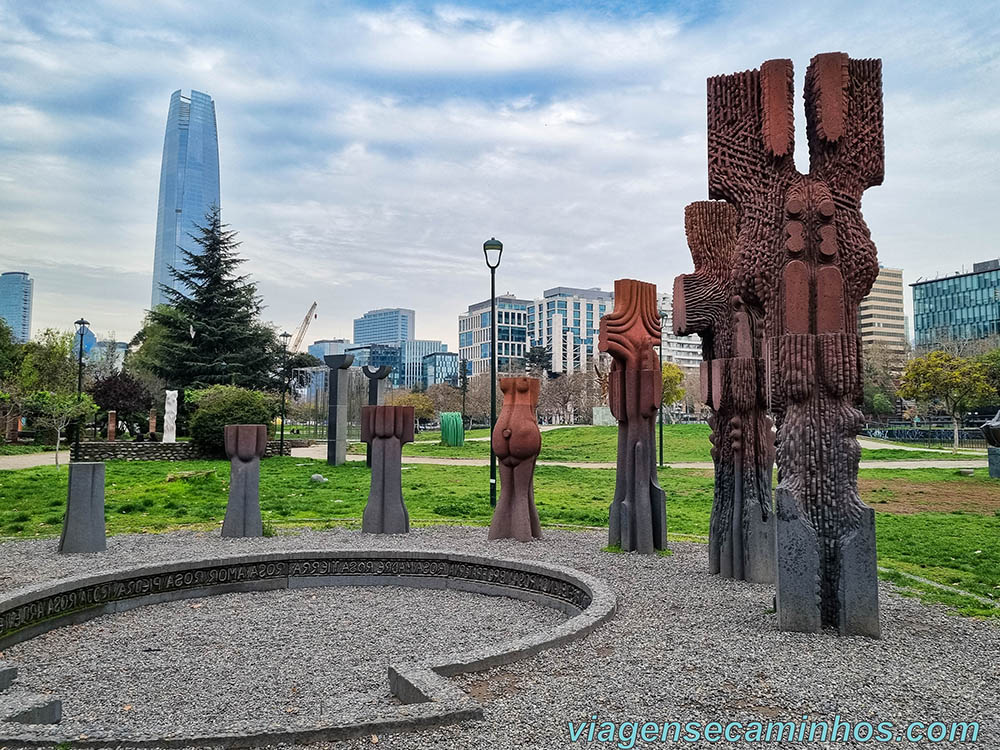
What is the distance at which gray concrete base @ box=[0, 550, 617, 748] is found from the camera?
3771 millimetres

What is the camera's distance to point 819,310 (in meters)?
6.29

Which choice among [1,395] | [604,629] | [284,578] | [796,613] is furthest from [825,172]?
[1,395]

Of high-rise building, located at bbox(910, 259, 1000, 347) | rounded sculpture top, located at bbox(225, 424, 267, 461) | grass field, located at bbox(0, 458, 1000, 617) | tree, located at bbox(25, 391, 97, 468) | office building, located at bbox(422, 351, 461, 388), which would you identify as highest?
high-rise building, located at bbox(910, 259, 1000, 347)

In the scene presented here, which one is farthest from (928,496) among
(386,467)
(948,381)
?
(948,381)

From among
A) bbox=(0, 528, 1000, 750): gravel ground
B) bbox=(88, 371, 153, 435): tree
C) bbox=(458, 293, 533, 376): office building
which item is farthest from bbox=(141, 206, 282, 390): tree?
bbox=(458, 293, 533, 376): office building

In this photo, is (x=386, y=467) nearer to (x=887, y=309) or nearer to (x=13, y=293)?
(x=887, y=309)

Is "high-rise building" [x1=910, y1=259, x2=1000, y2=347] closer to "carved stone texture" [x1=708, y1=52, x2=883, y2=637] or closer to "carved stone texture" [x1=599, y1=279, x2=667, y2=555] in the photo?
"carved stone texture" [x1=599, y1=279, x2=667, y2=555]

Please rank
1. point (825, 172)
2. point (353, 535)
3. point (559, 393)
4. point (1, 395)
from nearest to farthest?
point (825, 172)
point (353, 535)
point (1, 395)
point (559, 393)

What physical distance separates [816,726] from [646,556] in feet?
18.5

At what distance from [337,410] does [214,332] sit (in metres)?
14.5

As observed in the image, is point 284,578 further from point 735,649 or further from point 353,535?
point 735,649

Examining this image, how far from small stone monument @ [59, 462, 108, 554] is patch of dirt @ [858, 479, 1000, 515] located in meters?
14.4

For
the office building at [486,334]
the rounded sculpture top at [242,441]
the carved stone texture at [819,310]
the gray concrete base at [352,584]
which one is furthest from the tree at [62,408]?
the office building at [486,334]

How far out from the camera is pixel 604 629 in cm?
595
